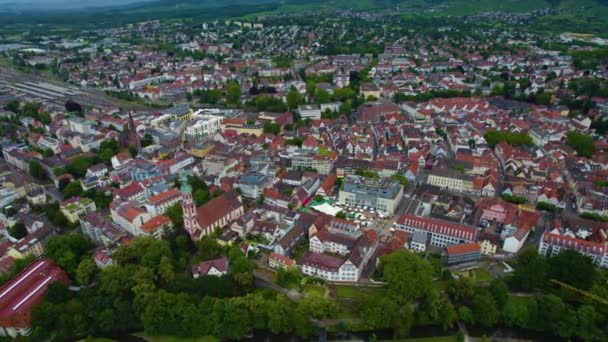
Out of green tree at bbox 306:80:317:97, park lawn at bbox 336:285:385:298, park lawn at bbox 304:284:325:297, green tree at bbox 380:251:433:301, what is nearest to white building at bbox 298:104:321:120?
green tree at bbox 306:80:317:97

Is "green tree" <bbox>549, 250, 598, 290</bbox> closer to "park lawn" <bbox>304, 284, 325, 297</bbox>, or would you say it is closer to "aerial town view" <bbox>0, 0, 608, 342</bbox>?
"aerial town view" <bbox>0, 0, 608, 342</bbox>

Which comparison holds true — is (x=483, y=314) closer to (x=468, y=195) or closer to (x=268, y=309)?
(x=268, y=309)

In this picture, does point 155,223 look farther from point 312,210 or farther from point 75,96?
point 75,96

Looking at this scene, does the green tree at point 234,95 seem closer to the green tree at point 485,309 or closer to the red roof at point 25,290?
the red roof at point 25,290

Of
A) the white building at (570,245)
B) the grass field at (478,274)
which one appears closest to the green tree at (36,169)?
the grass field at (478,274)

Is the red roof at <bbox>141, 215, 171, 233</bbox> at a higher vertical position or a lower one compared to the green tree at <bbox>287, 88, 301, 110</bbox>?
lower

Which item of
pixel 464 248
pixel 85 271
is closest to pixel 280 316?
pixel 85 271
